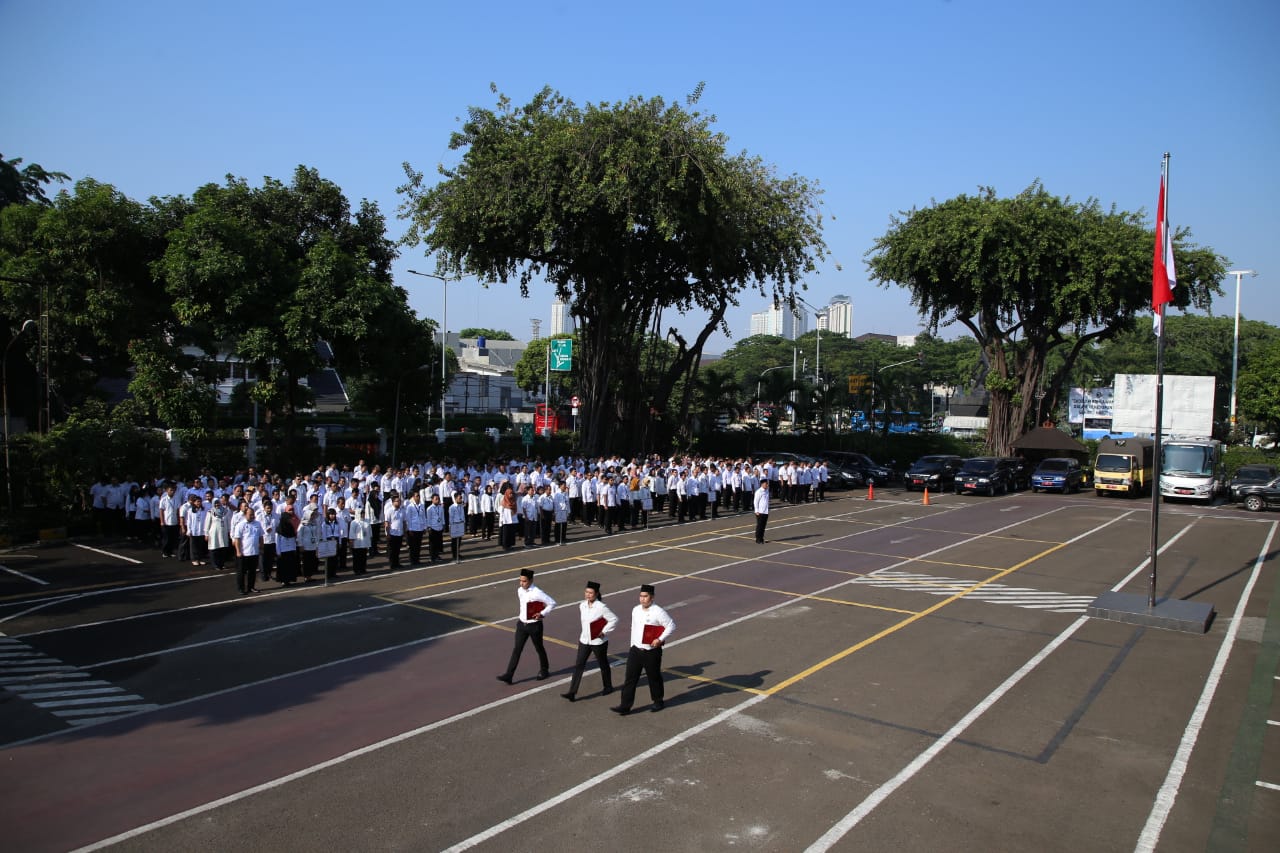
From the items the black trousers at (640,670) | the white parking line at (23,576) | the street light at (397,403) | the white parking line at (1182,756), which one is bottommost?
the white parking line at (23,576)

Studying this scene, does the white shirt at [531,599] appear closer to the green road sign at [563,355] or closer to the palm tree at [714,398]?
the green road sign at [563,355]

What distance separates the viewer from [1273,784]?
8141 millimetres

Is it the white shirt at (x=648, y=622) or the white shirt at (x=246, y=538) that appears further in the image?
the white shirt at (x=246, y=538)

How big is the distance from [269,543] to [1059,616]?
1356 cm

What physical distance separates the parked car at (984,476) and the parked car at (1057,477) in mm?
1520

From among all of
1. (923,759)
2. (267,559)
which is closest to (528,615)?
(923,759)

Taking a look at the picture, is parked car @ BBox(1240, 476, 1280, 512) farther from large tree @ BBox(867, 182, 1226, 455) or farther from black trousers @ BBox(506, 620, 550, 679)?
black trousers @ BBox(506, 620, 550, 679)

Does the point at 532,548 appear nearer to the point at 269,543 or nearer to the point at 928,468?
the point at 269,543

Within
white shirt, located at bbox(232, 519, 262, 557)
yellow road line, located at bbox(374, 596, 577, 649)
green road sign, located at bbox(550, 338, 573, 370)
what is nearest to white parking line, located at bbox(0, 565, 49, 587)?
white shirt, located at bbox(232, 519, 262, 557)

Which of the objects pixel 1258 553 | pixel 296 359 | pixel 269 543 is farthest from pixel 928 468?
pixel 269 543

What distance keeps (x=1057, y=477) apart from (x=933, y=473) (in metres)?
5.87

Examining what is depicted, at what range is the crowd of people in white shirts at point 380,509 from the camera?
16.1m

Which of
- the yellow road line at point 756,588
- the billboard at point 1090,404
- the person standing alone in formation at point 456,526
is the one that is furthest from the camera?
the billboard at point 1090,404

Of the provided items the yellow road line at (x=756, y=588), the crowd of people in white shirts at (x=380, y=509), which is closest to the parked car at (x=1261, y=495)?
the crowd of people in white shirts at (x=380, y=509)
